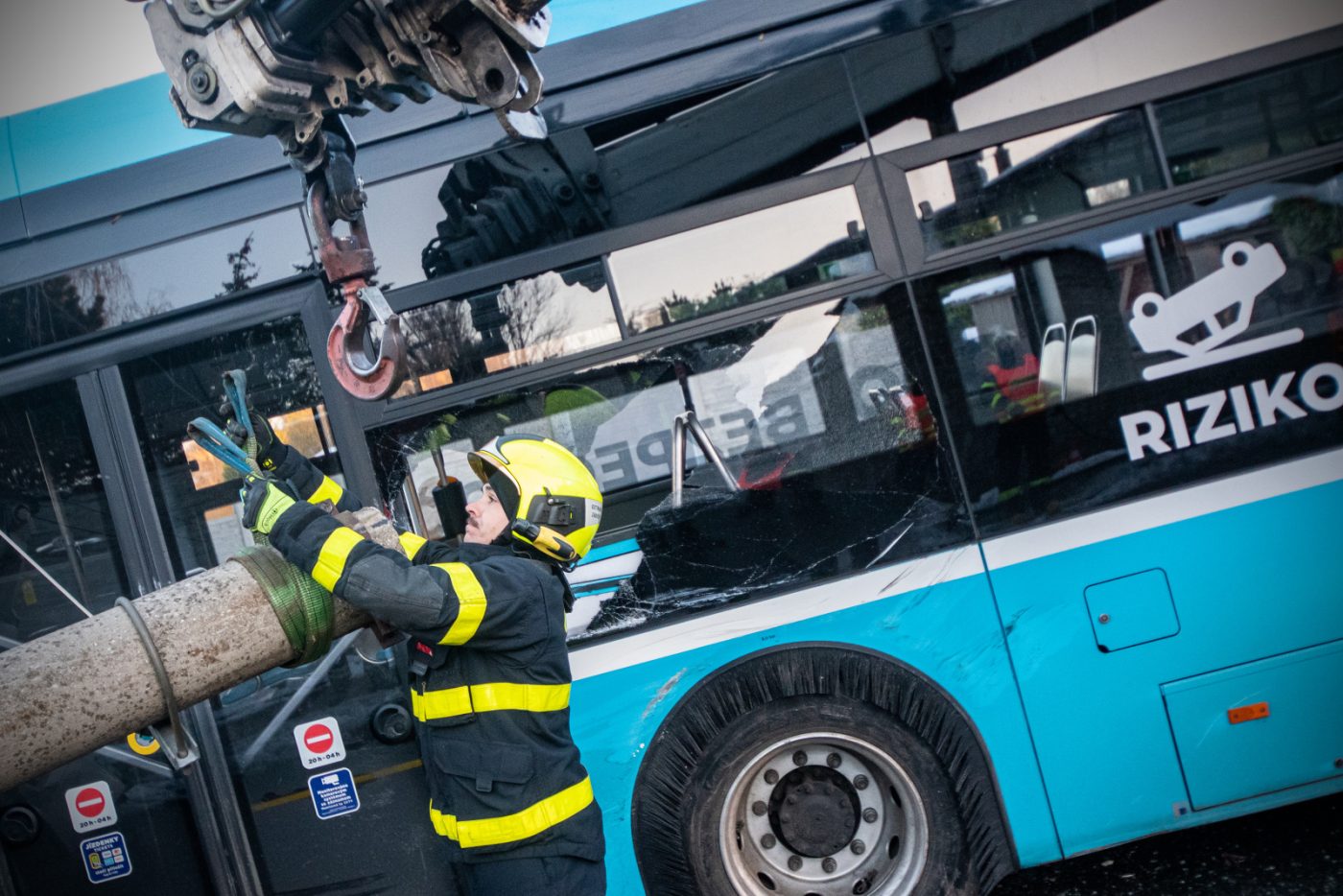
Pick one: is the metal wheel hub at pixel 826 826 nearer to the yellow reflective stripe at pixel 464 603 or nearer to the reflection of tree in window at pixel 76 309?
the yellow reflective stripe at pixel 464 603

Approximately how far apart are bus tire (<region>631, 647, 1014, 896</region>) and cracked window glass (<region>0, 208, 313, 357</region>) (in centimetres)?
203

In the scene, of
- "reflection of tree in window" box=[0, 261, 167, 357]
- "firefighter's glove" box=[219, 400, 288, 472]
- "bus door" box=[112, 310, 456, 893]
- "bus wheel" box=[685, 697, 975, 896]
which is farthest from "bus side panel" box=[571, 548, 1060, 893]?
"reflection of tree in window" box=[0, 261, 167, 357]

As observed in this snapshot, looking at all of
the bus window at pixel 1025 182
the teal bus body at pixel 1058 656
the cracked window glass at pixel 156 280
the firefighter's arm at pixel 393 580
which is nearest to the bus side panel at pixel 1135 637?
the teal bus body at pixel 1058 656

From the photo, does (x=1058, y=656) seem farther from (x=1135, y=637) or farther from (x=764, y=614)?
(x=764, y=614)

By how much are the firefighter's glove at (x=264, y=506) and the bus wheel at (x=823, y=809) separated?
1.65m

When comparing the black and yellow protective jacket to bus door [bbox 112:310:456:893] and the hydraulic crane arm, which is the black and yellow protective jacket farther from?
bus door [bbox 112:310:456:893]

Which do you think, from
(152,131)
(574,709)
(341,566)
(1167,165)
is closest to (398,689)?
(574,709)

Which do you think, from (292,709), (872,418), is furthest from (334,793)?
(872,418)

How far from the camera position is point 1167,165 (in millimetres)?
3436

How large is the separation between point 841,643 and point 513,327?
1.50 m

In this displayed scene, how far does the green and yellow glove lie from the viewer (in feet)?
8.09

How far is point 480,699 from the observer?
8.57ft

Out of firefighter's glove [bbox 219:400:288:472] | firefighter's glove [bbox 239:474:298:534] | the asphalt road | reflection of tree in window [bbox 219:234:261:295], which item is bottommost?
the asphalt road

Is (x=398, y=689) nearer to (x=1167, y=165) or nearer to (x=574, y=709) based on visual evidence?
(x=574, y=709)
